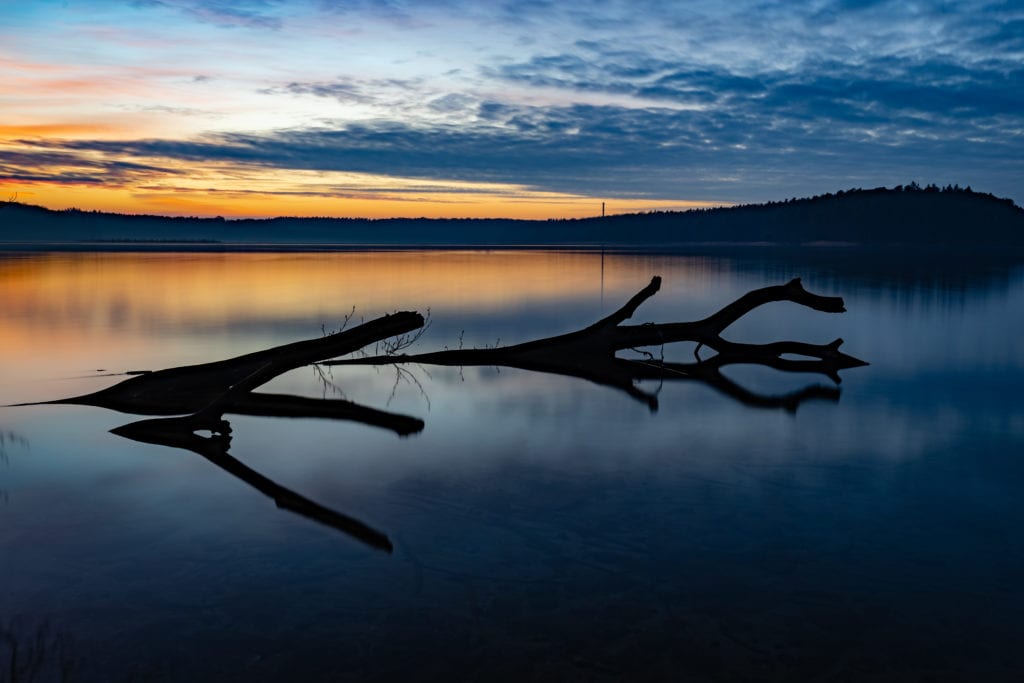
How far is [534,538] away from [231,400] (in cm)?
534

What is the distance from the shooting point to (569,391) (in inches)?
519

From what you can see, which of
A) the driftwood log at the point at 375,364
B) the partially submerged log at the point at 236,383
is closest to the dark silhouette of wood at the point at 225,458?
the driftwood log at the point at 375,364

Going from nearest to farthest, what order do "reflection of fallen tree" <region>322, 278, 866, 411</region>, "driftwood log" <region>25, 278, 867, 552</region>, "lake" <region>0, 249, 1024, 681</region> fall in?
"lake" <region>0, 249, 1024, 681</region>, "driftwood log" <region>25, 278, 867, 552</region>, "reflection of fallen tree" <region>322, 278, 866, 411</region>

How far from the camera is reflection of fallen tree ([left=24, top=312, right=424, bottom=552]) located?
9.67 m

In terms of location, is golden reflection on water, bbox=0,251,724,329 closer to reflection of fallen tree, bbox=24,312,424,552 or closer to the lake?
reflection of fallen tree, bbox=24,312,424,552

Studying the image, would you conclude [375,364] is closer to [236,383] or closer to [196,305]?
[236,383]

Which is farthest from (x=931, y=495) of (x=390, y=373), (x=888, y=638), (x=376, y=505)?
(x=390, y=373)

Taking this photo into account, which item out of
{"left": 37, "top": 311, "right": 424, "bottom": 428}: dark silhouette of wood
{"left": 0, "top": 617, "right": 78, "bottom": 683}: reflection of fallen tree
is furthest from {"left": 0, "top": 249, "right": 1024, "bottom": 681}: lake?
{"left": 37, "top": 311, "right": 424, "bottom": 428}: dark silhouette of wood

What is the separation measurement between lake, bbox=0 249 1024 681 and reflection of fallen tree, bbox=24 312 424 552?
0.28 meters

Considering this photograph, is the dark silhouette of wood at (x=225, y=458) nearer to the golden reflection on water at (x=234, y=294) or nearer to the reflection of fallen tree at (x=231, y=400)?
the reflection of fallen tree at (x=231, y=400)

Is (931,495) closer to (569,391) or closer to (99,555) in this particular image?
(569,391)

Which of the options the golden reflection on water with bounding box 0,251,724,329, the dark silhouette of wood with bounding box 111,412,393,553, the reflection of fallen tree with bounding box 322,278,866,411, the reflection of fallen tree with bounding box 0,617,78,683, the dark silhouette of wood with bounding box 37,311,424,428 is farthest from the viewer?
the golden reflection on water with bounding box 0,251,724,329

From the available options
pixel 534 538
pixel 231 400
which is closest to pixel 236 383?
pixel 231 400

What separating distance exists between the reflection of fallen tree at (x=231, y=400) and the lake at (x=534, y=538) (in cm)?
28
